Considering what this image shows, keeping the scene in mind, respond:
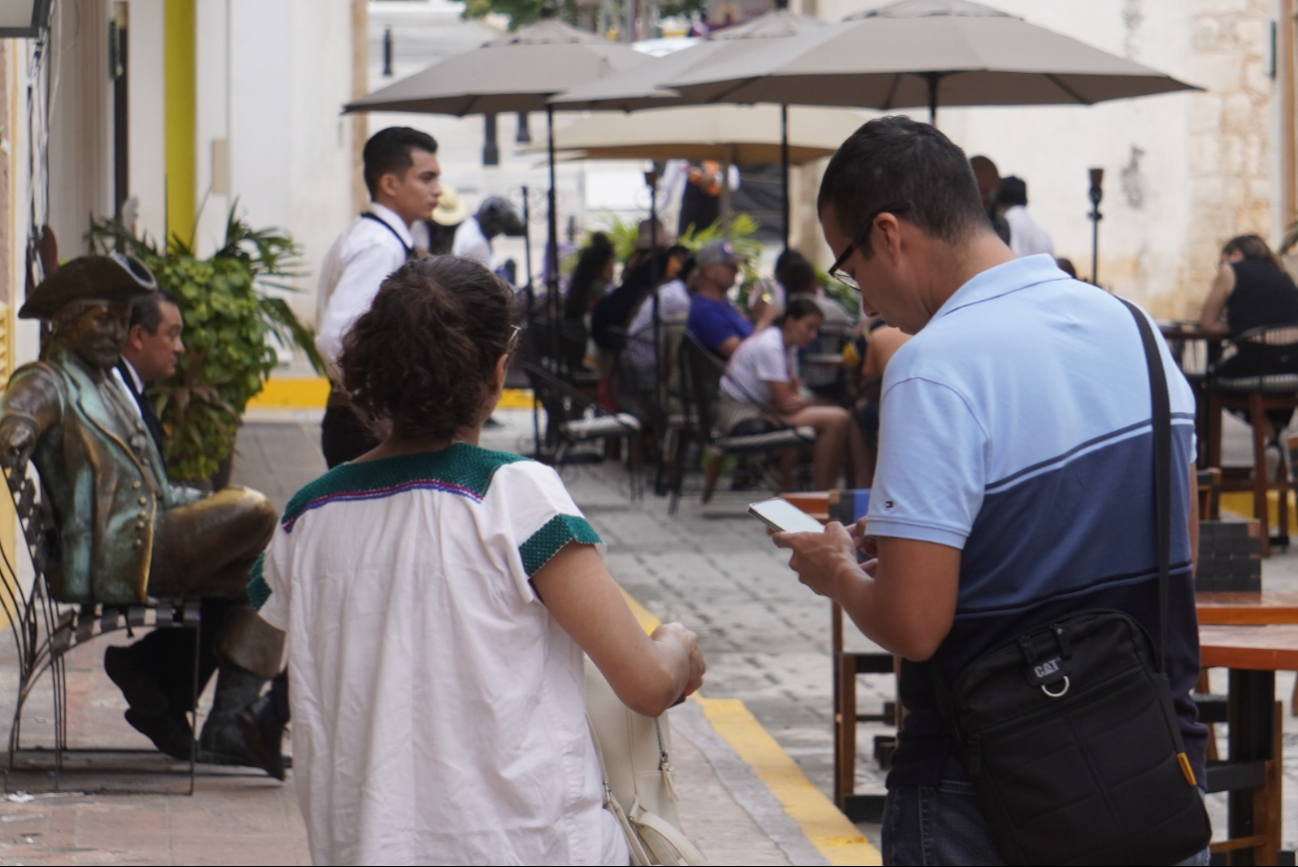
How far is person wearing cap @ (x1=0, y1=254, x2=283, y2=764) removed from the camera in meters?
5.12

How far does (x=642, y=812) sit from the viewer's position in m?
2.81

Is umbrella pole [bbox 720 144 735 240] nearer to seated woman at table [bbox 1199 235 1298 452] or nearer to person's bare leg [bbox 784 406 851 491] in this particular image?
person's bare leg [bbox 784 406 851 491]

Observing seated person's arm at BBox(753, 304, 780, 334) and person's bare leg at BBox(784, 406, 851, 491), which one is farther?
seated person's arm at BBox(753, 304, 780, 334)

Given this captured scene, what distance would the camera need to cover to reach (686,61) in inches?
452

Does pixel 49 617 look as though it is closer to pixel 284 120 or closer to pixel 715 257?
pixel 715 257

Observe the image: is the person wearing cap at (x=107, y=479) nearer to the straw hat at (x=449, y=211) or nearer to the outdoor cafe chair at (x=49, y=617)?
the outdoor cafe chair at (x=49, y=617)

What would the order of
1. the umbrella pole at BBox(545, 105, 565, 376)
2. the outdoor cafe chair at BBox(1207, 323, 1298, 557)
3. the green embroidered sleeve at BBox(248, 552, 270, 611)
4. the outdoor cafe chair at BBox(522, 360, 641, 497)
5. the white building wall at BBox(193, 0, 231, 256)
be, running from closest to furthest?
the green embroidered sleeve at BBox(248, 552, 270, 611) < the outdoor cafe chair at BBox(1207, 323, 1298, 557) < the outdoor cafe chair at BBox(522, 360, 641, 497) < the umbrella pole at BBox(545, 105, 565, 376) < the white building wall at BBox(193, 0, 231, 256)

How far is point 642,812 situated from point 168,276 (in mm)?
6002

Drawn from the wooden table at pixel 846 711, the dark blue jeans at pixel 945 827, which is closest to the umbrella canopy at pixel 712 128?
the wooden table at pixel 846 711

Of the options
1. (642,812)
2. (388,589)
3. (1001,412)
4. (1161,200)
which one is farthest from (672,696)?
(1161,200)

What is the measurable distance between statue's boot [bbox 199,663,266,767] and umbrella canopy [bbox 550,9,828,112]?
6042 mm

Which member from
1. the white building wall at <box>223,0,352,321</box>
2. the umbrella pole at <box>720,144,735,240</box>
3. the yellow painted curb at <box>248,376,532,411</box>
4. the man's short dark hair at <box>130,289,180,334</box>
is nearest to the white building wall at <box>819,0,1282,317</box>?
the umbrella pole at <box>720,144,735,240</box>

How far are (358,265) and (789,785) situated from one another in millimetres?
2152

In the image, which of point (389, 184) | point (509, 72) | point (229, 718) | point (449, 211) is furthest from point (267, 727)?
point (449, 211)
